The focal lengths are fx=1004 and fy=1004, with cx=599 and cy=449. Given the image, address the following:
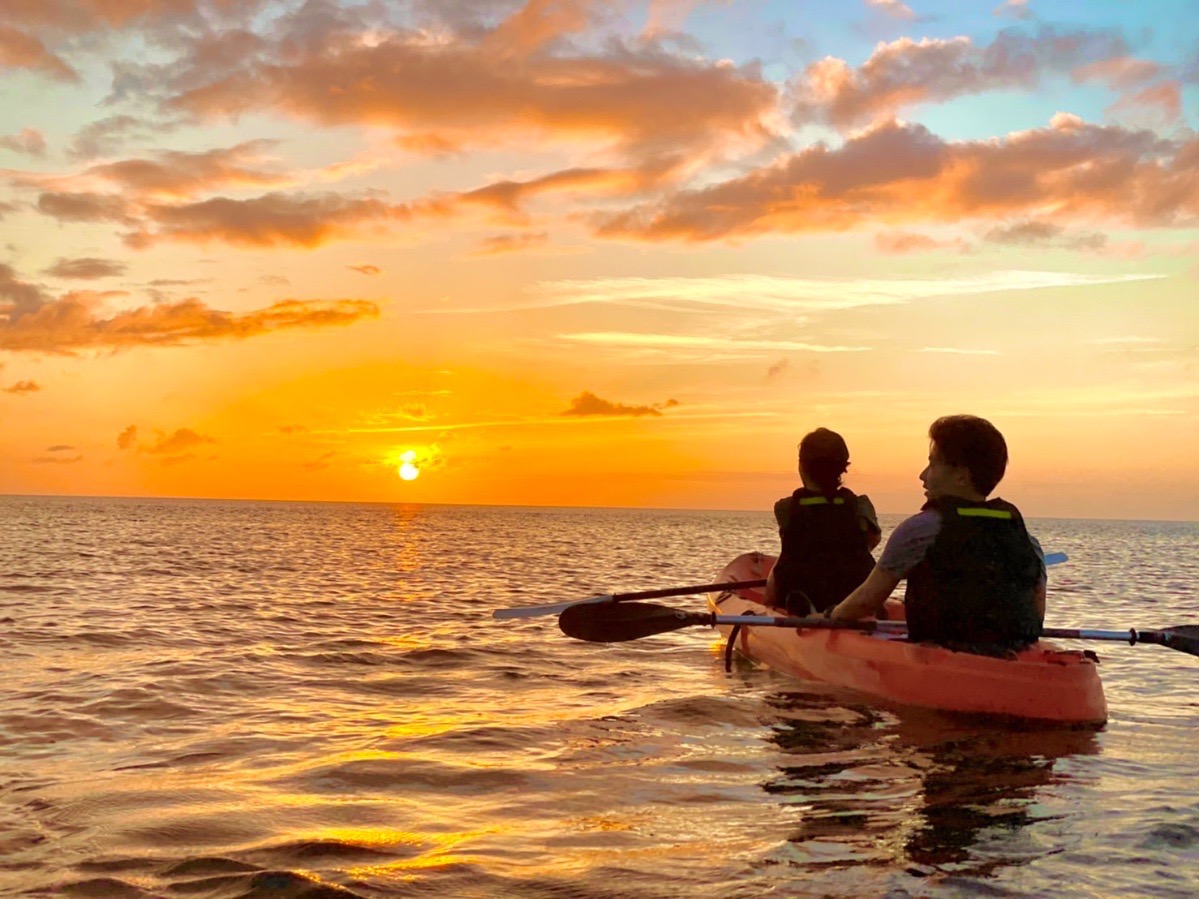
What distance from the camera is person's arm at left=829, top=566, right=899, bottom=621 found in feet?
24.3

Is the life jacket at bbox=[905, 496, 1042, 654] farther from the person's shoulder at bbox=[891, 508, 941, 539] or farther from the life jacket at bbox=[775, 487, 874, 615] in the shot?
the life jacket at bbox=[775, 487, 874, 615]

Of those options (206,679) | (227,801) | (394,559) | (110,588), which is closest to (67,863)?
(227,801)

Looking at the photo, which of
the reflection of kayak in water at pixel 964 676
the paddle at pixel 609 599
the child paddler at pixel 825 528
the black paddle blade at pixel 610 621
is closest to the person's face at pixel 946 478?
the reflection of kayak in water at pixel 964 676

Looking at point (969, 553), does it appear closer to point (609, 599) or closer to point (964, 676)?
point (964, 676)

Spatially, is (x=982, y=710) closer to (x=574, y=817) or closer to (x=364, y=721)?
(x=574, y=817)

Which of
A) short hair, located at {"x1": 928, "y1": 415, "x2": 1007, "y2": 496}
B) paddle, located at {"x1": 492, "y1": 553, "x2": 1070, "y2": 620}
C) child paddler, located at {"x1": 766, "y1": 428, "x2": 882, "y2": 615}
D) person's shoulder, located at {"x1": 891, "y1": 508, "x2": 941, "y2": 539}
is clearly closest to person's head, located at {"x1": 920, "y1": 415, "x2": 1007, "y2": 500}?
short hair, located at {"x1": 928, "y1": 415, "x2": 1007, "y2": 496}

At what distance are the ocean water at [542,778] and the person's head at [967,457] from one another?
172 centimetres

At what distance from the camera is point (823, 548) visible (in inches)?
380

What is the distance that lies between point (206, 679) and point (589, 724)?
414 centimetres

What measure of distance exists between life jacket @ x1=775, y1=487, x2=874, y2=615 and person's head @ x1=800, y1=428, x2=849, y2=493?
0.11 metres

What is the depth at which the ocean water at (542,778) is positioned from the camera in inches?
169

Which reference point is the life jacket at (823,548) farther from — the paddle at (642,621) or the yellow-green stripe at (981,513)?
the yellow-green stripe at (981,513)

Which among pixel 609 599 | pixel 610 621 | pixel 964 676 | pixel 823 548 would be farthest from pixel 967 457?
pixel 609 599

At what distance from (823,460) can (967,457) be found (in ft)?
8.35
